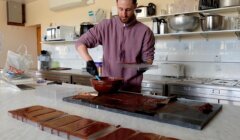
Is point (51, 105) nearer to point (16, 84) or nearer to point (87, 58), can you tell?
point (87, 58)

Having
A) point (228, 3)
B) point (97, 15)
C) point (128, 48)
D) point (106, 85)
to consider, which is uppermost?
point (97, 15)

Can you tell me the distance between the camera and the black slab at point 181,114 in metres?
0.94

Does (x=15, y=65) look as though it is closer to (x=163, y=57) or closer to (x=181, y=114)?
(x=181, y=114)

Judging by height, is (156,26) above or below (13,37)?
below

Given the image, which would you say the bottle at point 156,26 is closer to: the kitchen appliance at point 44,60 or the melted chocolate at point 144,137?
the melted chocolate at point 144,137

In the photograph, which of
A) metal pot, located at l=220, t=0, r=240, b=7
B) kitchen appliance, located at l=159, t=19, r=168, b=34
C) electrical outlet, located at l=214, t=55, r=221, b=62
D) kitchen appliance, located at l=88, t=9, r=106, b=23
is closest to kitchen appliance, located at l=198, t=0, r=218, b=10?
metal pot, located at l=220, t=0, r=240, b=7

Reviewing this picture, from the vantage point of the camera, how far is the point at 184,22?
2781mm

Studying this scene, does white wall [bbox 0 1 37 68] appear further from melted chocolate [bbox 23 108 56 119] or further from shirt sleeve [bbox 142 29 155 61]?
melted chocolate [bbox 23 108 56 119]

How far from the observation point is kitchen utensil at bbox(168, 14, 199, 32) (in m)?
2.78

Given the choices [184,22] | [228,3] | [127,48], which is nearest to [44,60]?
[184,22]

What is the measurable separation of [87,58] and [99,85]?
0.38 metres

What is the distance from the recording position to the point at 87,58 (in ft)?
5.84

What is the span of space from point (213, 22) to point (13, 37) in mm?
4648

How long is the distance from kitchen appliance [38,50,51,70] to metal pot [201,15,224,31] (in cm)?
345
